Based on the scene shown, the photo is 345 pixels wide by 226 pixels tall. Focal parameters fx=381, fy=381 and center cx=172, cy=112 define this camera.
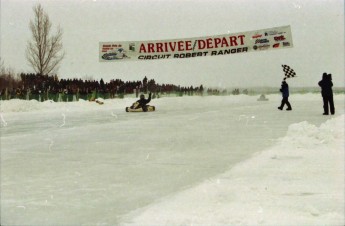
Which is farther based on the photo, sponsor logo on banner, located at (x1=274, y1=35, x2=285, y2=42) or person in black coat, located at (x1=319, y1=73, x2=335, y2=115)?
sponsor logo on banner, located at (x1=274, y1=35, x2=285, y2=42)

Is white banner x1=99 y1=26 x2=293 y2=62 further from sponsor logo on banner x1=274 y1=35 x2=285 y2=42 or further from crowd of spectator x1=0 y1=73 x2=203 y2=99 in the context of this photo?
crowd of spectator x1=0 y1=73 x2=203 y2=99

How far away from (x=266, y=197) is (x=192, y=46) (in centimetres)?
1813

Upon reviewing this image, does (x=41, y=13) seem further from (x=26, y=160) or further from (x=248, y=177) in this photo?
(x=248, y=177)

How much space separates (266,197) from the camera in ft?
13.0

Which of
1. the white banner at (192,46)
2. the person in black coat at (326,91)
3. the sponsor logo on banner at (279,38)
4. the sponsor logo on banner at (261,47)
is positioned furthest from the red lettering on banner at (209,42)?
the person in black coat at (326,91)

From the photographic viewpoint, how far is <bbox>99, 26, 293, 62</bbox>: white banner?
2133cm

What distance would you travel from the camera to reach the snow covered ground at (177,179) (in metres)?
3.54

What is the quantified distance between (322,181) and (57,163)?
397cm

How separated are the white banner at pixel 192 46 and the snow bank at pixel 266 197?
15.9 metres

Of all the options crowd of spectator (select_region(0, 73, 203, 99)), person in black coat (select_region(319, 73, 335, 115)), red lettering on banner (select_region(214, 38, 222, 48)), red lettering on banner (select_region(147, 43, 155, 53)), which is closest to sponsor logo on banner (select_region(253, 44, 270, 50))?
red lettering on banner (select_region(214, 38, 222, 48))

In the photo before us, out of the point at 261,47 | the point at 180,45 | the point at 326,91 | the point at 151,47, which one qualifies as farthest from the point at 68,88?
the point at 326,91

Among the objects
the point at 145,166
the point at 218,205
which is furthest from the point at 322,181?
the point at 145,166

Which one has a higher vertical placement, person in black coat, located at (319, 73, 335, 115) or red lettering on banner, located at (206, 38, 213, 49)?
red lettering on banner, located at (206, 38, 213, 49)

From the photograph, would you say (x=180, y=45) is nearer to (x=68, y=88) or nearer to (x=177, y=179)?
(x=68, y=88)
